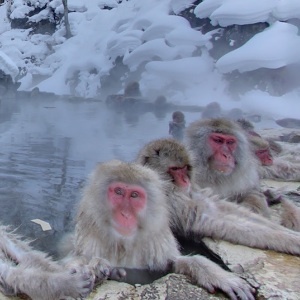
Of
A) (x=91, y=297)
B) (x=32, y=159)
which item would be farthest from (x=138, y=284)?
(x=32, y=159)

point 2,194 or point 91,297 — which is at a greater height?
point 91,297

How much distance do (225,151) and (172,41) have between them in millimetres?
14399

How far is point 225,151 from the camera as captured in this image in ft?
9.88

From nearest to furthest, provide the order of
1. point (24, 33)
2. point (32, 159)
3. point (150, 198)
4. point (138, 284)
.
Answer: point (138, 284), point (150, 198), point (32, 159), point (24, 33)

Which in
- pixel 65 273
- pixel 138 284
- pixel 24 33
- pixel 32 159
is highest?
pixel 65 273

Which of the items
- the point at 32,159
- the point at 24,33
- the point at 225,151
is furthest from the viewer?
the point at 24,33

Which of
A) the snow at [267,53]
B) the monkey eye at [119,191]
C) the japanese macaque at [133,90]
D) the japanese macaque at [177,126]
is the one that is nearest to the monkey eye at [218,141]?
the monkey eye at [119,191]

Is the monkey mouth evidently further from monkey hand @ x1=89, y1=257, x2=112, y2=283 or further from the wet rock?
monkey hand @ x1=89, y1=257, x2=112, y2=283

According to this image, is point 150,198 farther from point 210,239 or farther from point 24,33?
point 24,33

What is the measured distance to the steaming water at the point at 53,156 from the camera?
11.6 ft

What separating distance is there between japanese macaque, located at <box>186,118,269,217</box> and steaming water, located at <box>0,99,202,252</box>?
0.96 metres

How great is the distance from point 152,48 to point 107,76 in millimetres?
2441

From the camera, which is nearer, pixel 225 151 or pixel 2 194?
pixel 225 151

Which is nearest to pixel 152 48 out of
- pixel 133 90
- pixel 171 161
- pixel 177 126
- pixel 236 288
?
pixel 133 90
